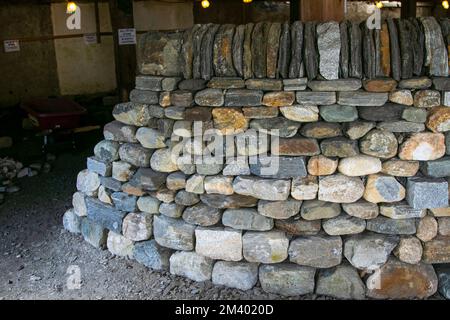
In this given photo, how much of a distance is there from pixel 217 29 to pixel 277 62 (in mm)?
498

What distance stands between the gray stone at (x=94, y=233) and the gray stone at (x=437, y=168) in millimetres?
→ 2461

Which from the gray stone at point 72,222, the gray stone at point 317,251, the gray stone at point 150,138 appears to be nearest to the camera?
the gray stone at point 317,251

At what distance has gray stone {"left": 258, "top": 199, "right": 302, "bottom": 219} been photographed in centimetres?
322

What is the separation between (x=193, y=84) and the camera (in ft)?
11.1

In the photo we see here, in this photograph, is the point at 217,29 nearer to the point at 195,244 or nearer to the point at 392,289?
the point at 195,244

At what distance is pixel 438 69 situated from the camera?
3025mm

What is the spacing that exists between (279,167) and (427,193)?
2.98 ft

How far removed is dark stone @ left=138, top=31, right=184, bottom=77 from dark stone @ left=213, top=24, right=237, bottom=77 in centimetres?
28

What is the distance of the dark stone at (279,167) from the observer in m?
3.19

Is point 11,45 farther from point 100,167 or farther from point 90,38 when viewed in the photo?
point 100,167

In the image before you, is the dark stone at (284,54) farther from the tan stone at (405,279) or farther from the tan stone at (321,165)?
the tan stone at (405,279)

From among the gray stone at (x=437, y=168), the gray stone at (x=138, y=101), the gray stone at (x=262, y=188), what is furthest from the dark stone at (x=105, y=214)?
the gray stone at (x=437, y=168)

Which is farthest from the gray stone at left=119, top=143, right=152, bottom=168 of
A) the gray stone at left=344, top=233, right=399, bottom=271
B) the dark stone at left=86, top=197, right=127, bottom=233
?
the gray stone at left=344, top=233, right=399, bottom=271

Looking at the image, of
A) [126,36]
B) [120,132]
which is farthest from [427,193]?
[126,36]
